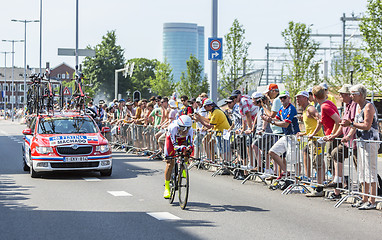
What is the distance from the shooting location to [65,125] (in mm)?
15492

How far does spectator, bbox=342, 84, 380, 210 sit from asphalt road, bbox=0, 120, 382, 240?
0.44 m

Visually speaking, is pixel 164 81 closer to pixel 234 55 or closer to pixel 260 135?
pixel 234 55

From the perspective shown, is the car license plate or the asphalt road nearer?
the asphalt road

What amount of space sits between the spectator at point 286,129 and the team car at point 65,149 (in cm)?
418

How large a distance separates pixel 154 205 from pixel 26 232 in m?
2.76

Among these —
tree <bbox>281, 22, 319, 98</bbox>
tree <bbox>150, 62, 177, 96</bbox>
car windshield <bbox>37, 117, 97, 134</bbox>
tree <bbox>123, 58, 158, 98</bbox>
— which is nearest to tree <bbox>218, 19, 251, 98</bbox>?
tree <bbox>281, 22, 319, 98</bbox>

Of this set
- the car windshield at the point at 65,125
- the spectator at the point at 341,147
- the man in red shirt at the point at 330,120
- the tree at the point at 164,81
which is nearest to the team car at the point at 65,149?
the car windshield at the point at 65,125

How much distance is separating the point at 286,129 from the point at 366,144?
2626 mm

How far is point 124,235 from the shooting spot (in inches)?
299

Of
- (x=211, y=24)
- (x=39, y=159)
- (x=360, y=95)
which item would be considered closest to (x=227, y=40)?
(x=211, y=24)

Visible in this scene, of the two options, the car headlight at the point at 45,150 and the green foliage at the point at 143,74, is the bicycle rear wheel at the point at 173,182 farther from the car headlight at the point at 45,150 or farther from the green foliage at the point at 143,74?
the green foliage at the point at 143,74

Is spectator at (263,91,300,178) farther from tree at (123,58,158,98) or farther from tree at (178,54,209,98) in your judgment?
tree at (123,58,158,98)

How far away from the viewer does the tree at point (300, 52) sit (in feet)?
123

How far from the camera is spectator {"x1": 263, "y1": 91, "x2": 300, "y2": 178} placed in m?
12.3
